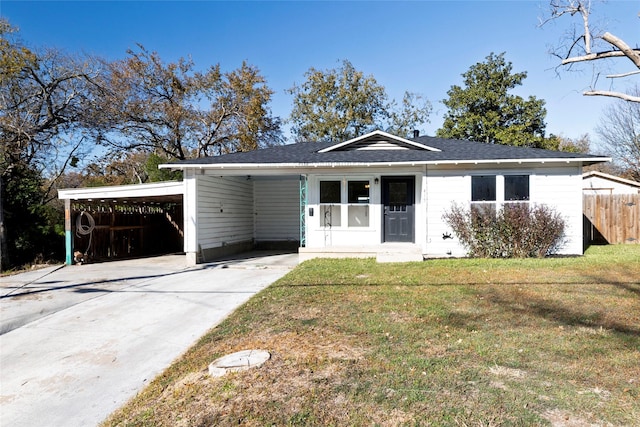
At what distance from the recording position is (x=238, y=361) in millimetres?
3852

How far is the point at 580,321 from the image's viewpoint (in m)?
4.79

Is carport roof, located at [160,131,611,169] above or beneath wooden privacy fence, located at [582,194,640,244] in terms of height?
above

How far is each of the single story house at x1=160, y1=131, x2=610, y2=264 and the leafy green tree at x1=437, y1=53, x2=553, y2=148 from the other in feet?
44.4

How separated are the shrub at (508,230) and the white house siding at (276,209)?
6.42 meters

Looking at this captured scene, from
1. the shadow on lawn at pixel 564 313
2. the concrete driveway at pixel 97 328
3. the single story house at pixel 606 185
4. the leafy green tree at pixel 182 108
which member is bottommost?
the concrete driveway at pixel 97 328

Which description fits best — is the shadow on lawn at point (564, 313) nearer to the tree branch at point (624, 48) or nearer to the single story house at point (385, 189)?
the single story house at point (385, 189)

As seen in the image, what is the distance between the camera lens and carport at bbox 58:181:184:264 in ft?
36.7

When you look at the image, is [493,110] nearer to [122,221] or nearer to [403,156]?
[403,156]

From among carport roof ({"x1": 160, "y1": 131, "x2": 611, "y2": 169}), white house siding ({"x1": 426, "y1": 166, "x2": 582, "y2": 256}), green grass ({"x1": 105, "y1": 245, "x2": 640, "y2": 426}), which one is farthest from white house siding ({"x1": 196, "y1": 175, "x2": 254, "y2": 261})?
white house siding ({"x1": 426, "y1": 166, "x2": 582, "y2": 256})

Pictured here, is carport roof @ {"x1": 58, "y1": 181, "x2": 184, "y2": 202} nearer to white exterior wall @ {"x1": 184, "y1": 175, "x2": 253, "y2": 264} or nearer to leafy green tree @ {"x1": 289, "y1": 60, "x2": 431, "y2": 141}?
white exterior wall @ {"x1": 184, "y1": 175, "x2": 253, "y2": 264}

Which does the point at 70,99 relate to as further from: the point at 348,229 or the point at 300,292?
the point at 300,292

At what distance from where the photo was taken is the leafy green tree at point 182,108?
880 inches

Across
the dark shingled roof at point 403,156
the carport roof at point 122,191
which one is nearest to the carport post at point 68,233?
the carport roof at point 122,191

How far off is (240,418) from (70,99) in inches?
742
